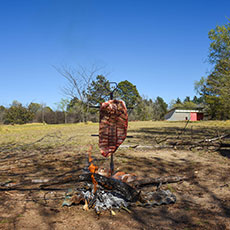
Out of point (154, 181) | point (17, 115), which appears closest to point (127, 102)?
point (154, 181)

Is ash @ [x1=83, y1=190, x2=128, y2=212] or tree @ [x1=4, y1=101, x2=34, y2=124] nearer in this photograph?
ash @ [x1=83, y1=190, x2=128, y2=212]

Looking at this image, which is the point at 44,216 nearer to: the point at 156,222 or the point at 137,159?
the point at 156,222

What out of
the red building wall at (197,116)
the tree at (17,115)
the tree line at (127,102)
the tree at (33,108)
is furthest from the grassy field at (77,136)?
the red building wall at (197,116)

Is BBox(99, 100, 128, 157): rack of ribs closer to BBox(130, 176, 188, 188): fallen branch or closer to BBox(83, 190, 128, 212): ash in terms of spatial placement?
BBox(83, 190, 128, 212): ash

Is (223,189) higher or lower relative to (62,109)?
lower

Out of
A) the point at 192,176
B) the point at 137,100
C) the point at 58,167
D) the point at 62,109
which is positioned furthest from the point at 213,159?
the point at 137,100

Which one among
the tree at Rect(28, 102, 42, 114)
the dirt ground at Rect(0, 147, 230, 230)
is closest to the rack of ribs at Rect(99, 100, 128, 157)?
the dirt ground at Rect(0, 147, 230, 230)

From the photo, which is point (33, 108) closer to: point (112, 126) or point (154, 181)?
point (154, 181)

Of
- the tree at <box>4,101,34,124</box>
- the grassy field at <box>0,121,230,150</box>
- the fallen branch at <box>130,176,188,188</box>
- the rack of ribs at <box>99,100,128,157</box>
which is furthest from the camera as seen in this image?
the tree at <box>4,101,34,124</box>

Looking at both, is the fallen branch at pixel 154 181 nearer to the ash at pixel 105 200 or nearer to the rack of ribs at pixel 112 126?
the ash at pixel 105 200

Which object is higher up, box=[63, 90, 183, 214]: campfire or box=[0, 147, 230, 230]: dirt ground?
box=[63, 90, 183, 214]: campfire

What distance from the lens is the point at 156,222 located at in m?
2.36

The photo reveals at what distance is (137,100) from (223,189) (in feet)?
188

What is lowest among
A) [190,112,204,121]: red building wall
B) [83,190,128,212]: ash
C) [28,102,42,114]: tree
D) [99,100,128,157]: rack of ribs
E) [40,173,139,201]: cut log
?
[83,190,128,212]: ash
